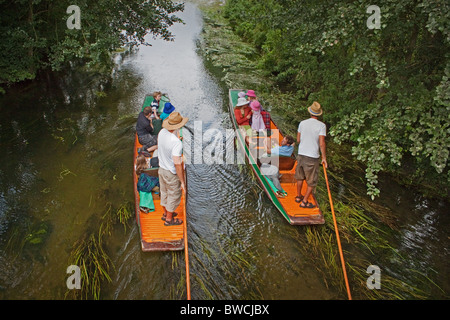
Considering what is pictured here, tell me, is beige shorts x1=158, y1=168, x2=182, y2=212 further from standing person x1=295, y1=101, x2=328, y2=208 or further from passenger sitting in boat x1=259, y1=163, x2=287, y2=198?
standing person x1=295, y1=101, x2=328, y2=208

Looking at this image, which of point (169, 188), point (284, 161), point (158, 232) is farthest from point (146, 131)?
point (284, 161)

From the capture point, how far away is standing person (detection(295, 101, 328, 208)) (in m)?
6.02

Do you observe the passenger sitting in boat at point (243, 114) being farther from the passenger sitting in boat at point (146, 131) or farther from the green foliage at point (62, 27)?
the green foliage at point (62, 27)

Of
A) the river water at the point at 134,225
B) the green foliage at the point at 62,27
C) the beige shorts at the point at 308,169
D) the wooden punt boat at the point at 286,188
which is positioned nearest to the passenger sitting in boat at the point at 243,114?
the wooden punt boat at the point at 286,188

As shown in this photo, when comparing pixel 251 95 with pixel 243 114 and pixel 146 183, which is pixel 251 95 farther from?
pixel 146 183

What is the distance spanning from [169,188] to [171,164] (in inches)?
21.5

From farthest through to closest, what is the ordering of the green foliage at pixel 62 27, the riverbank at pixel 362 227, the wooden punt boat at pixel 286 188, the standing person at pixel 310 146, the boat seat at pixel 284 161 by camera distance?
1. the green foliage at pixel 62 27
2. the boat seat at pixel 284 161
3. the wooden punt boat at pixel 286 188
4. the standing person at pixel 310 146
5. the riverbank at pixel 362 227

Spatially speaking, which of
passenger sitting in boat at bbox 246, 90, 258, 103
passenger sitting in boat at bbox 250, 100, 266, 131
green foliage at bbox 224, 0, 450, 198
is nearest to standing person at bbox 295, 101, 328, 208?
green foliage at bbox 224, 0, 450, 198

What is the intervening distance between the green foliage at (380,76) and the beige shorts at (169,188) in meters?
3.15

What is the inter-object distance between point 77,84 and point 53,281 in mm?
10204

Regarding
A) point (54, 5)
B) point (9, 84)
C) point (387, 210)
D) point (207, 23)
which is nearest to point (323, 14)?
point (387, 210)

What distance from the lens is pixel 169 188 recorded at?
18.7 ft

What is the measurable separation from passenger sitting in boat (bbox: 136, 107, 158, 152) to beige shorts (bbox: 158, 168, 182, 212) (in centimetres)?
225

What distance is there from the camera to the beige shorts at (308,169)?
20.7 feet
